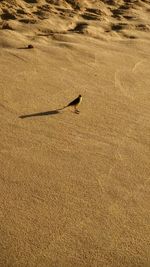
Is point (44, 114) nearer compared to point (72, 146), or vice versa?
point (72, 146)

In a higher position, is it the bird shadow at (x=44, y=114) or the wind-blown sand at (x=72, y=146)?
the bird shadow at (x=44, y=114)

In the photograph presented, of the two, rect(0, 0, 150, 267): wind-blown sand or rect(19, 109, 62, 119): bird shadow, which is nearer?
rect(0, 0, 150, 267): wind-blown sand

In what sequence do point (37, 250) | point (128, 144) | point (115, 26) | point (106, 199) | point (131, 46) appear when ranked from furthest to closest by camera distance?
point (115, 26), point (131, 46), point (128, 144), point (106, 199), point (37, 250)

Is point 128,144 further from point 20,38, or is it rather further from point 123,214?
point 20,38

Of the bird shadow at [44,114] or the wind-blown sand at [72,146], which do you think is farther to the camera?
the bird shadow at [44,114]

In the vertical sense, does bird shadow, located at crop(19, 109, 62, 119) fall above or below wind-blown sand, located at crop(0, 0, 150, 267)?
above

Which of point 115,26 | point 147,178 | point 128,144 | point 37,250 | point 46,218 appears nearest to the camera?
point 37,250

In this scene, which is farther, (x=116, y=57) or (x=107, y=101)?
(x=116, y=57)

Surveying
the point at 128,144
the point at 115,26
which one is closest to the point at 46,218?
the point at 128,144
